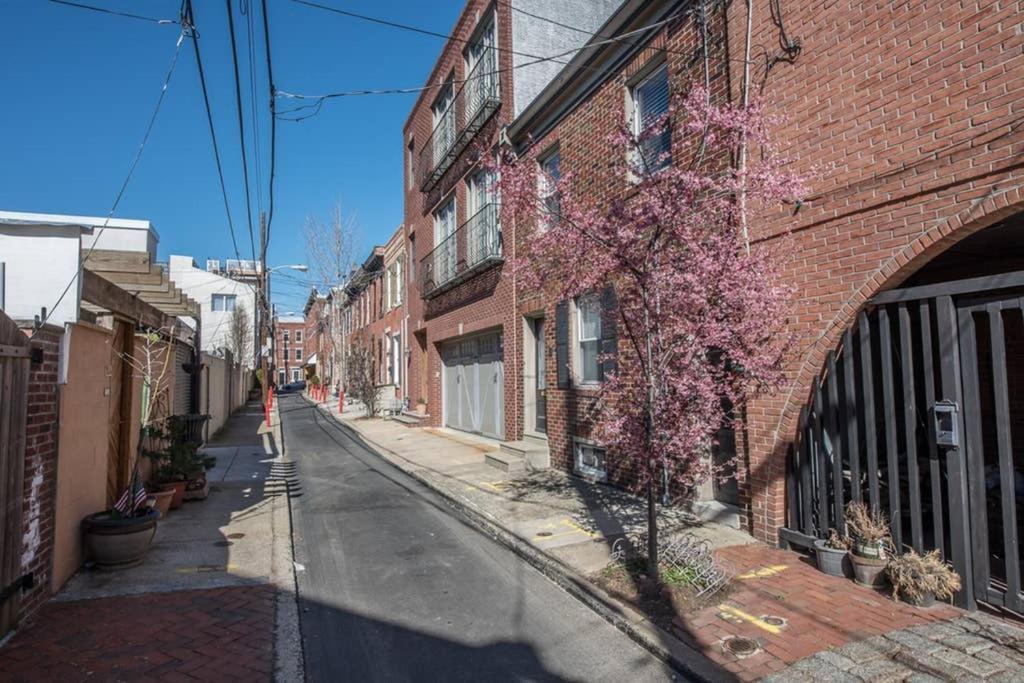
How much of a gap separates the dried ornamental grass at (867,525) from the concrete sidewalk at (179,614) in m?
4.34

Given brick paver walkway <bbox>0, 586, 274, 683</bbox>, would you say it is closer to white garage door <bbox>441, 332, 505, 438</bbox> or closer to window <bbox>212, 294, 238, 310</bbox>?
white garage door <bbox>441, 332, 505, 438</bbox>

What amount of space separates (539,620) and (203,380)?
47.1 feet

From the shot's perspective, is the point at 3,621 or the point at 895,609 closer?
the point at 3,621

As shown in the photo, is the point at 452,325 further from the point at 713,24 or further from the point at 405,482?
the point at 713,24

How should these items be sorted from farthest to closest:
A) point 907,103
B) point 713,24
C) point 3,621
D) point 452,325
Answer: point 452,325, point 713,24, point 907,103, point 3,621

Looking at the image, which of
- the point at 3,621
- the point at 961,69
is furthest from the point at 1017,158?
the point at 3,621

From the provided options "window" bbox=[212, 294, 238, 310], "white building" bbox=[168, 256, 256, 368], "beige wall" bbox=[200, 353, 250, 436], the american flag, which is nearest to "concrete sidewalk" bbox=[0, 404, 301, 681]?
the american flag

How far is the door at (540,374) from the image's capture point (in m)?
12.0

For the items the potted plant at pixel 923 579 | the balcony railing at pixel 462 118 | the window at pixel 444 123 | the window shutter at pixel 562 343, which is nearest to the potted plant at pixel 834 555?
the potted plant at pixel 923 579

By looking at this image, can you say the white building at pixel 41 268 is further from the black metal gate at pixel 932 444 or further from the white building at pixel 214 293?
the white building at pixel 214 293

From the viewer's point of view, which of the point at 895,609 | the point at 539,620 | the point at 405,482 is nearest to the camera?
the point at 895,609

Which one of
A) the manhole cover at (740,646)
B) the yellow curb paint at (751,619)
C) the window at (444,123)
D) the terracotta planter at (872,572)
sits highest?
the window at (444,123)

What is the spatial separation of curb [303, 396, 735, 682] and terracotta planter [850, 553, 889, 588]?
1.83 meters

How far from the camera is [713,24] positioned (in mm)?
7195
